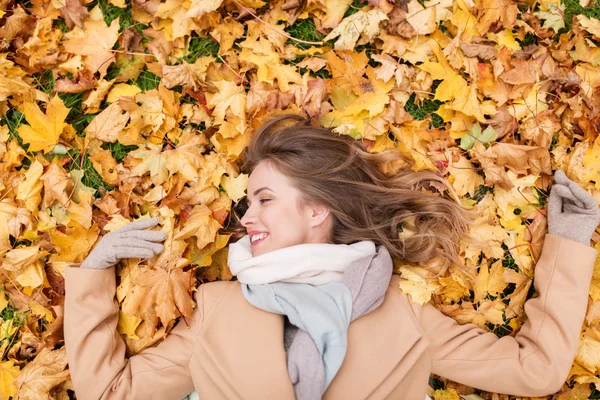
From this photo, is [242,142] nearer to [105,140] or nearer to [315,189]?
[315,189]

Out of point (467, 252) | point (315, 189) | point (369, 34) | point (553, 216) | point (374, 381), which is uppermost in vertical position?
point (369, 34)

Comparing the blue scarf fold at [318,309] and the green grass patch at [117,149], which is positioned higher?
the green grass patch at [117,149]

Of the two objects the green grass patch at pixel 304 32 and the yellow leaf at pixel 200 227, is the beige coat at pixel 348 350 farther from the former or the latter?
the green grass patch at pixel 304 32

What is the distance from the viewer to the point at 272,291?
254 centimetres

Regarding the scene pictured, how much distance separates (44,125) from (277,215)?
138 centimetres

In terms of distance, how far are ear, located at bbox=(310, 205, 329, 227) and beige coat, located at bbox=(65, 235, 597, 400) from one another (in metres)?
0.52

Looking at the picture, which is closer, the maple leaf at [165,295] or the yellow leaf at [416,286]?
the maple leaf at [165,295]

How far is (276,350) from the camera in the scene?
2.46 meters

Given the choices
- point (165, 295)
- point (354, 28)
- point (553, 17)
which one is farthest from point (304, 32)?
point (165, 295)

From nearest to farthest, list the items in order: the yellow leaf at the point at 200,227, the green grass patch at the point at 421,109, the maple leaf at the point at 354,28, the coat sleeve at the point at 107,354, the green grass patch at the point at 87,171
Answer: the coat sleeve at the point at 107,354 → the yellow leaf at the point at 200,227 → the green grass patch at the point at 87,171 → the maple leaf at the point at 354,28 → the green grass patch at the point at 421,109

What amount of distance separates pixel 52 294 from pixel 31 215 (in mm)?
439

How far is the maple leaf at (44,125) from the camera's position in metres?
2.84

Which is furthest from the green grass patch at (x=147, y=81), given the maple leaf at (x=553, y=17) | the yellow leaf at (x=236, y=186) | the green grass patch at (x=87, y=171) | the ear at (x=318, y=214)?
the maple leaf at (x=553, y=17)

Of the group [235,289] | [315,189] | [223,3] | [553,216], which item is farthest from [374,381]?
[223,3]
